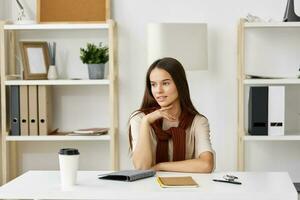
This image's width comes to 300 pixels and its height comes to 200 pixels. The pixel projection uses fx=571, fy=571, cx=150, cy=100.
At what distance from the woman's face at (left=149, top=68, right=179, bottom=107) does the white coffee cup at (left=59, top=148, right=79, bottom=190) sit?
0.69m

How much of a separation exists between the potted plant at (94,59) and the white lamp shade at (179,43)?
1.29ft

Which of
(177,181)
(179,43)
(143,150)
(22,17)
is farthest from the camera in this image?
(22,17)

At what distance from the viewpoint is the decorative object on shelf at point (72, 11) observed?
4.05 meters

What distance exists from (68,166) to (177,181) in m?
0.44

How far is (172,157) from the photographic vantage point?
282cm

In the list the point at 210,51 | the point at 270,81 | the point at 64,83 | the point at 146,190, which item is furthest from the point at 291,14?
the point at 146,190

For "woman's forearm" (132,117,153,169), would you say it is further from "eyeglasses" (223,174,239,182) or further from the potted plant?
the potted plant

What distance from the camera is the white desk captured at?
83.0 inches

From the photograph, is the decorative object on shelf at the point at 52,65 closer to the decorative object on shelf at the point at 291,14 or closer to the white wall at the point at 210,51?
the white wall at the point at 210,51

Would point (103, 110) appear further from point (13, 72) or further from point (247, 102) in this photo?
point (247, 102)

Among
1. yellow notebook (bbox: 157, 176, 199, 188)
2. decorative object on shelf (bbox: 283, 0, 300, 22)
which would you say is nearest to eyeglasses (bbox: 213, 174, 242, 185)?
yellow notebook (bbox: 157, 176, 199, 188)

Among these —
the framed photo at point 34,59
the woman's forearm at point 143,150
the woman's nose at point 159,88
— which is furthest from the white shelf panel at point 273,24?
the framed photo at point 34,59

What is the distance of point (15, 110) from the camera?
396 cm

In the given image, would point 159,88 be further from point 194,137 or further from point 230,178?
point 230,178
